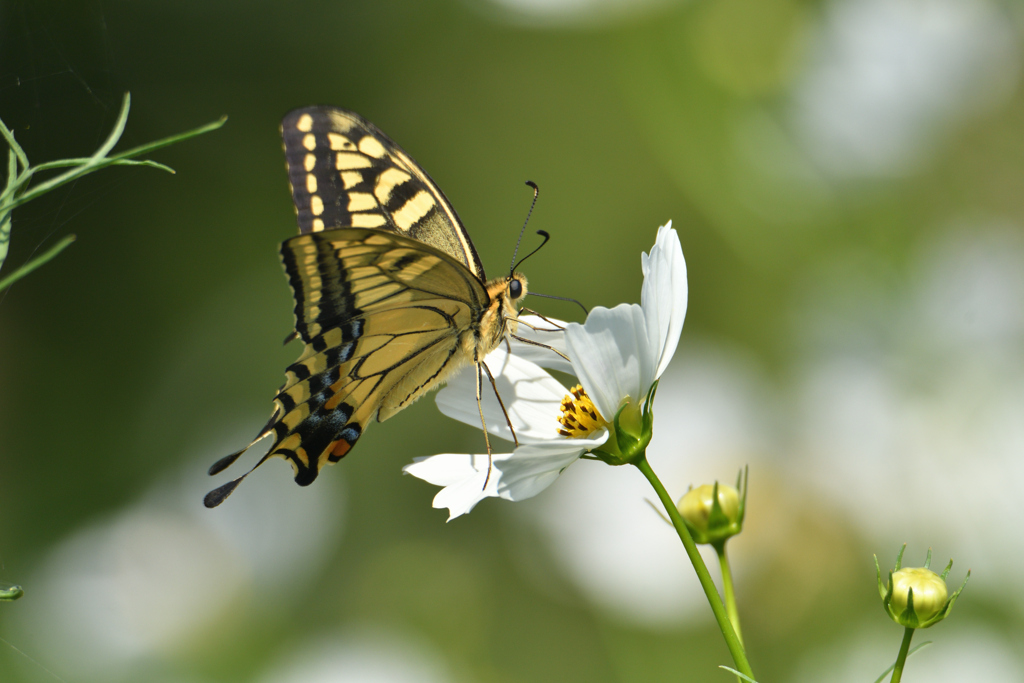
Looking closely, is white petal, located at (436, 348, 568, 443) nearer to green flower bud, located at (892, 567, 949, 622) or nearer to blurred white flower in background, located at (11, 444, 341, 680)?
green flower bud, located at (892, 567, 949, 622)

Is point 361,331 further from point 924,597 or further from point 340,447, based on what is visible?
point 924,597

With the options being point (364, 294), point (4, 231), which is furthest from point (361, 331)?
point (4, 231)

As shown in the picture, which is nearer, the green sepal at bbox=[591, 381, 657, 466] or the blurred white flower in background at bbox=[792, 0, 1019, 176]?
the green sepal at bbox=[591, 381, 657, 466]

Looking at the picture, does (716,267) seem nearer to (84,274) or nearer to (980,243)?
(980,243)

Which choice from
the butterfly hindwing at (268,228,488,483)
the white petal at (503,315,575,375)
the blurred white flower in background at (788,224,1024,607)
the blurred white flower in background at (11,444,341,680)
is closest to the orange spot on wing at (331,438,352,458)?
the butterfly hindwing at (268,228,488,483)

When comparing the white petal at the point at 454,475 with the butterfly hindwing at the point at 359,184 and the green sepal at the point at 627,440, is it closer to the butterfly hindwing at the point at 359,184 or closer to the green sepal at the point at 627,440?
the green sepal at the point at 627,440

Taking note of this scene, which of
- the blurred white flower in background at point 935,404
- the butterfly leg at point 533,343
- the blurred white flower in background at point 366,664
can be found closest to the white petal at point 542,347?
the butterfly leg at point 533,343

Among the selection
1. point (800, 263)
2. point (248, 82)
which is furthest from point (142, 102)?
point (800, 263)
